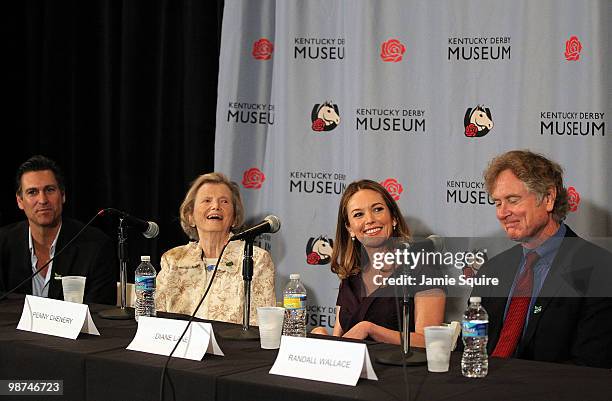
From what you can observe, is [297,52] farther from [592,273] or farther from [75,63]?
[592,273]

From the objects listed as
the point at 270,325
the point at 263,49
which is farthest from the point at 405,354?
the point at 263,49

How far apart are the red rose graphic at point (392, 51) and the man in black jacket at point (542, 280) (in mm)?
1394

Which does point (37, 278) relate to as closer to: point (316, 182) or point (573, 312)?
point (316, 182)

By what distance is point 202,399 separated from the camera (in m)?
2.13

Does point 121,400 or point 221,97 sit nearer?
point 121,400

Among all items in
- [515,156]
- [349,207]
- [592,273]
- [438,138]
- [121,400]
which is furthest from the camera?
[438,138]

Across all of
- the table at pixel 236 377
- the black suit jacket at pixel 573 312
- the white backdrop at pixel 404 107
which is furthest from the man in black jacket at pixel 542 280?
the white backdrop at pixel 404 107

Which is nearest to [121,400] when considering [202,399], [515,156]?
[202,399]

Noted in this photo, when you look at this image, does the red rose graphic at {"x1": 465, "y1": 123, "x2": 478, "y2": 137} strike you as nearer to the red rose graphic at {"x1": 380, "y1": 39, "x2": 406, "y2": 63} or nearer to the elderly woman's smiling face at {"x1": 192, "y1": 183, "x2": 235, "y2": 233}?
the red rose graphic at {"x1": 380, "y1": 39, "x2": 406, "y2": 63}

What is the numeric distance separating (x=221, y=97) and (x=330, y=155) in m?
0.69

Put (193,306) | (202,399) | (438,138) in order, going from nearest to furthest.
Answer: (202,399)
(193,306)
(438,138)

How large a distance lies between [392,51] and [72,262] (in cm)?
183

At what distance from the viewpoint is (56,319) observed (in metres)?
2.70

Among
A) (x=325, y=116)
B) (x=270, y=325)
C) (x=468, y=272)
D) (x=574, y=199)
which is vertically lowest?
(x=270, y=325)
